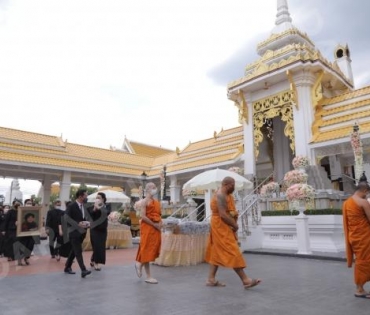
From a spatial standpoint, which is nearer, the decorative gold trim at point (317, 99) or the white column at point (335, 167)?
the decorative gold trim at point (317, 99)

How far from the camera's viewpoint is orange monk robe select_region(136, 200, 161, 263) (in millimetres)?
5250

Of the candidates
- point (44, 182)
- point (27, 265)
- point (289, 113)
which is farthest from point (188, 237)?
point (44, 182)

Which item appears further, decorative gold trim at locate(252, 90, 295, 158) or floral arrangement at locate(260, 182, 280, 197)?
decorative gold trim at locate(252, 90, 295, 158)

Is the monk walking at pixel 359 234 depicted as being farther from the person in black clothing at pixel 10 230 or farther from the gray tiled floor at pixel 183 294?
the person in black clothing at pixel 10 230

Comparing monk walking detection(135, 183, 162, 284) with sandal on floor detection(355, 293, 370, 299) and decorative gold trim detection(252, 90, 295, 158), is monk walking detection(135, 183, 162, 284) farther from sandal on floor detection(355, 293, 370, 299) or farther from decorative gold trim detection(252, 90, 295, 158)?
decorative gold trim detection(252, 90, 295, 158)

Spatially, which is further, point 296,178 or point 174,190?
point 174,190

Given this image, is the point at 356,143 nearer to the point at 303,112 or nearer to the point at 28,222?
the point at 303,112

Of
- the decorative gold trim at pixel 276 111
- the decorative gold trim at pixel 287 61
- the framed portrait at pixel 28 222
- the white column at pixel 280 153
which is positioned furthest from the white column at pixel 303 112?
the framed portrait at pixel 28 222

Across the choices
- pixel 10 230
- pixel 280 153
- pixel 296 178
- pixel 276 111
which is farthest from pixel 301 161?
pixel 10 230

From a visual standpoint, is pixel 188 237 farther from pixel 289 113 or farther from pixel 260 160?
pixel 260 160

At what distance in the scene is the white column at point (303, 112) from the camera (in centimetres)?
1220

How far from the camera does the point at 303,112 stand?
12.4 metres

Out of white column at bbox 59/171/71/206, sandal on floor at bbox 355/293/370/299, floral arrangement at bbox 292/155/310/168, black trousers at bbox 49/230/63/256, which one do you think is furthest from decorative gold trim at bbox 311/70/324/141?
white column at bbox 59/171/71/206

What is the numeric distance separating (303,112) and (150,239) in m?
9.17
